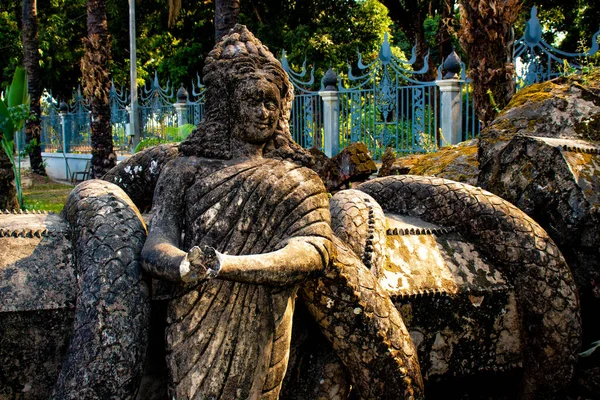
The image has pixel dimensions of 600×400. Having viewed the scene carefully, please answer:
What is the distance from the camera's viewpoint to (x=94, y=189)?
3.09m

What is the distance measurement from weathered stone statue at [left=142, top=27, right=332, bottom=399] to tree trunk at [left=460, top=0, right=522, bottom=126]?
6.73 meters

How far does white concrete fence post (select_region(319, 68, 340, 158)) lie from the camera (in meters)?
12.1

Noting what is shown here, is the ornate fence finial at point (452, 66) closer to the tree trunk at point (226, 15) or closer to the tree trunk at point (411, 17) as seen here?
the tree trunk at point (226, 15)

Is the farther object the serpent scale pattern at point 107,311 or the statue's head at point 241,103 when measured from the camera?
the statue's head at point 241,103

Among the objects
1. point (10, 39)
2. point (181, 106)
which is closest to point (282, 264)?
point (181, 106)

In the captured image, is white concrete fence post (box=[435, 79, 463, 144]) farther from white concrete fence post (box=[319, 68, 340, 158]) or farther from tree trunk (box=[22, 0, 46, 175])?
tree trunk (box=[22, 0, 46, 175])

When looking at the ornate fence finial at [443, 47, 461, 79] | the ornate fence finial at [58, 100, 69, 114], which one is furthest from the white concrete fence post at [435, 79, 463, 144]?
the ornate fence finial at [58, 100, 69, 114]

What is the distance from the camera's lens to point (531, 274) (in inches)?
140

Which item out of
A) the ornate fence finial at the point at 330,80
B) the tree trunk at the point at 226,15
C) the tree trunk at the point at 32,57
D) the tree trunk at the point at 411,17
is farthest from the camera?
the tree trunk at the point at 411,17

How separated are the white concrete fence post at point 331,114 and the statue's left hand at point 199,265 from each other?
9.98 meters

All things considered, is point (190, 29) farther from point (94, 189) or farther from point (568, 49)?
point (94, 189)

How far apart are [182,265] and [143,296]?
509 millimetres

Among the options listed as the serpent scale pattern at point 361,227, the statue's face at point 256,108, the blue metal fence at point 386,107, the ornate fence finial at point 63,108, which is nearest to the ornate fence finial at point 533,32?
the blue metal fence at point 386,107

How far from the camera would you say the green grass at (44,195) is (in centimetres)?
1208
